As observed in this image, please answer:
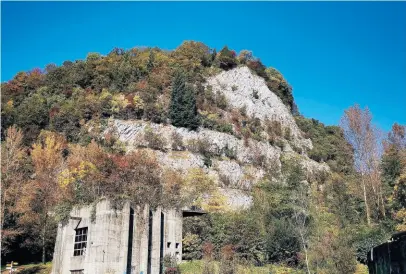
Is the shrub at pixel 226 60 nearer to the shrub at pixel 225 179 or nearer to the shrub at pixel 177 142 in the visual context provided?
the shrub at pixel 177 142

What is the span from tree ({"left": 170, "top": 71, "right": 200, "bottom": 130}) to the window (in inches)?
1235

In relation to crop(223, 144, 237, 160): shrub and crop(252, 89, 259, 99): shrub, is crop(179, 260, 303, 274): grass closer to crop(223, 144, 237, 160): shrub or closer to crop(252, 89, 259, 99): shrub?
crop(223, 144, 237, 160): shrub

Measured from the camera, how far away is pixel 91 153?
40188mm

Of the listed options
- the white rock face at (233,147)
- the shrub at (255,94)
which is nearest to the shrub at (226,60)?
the white rock face at (233,147)

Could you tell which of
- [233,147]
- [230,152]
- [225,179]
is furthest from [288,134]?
[225,179]

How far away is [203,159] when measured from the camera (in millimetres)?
49562

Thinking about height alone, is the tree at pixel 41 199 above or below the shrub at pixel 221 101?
below

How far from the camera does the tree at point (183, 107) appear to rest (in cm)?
5312

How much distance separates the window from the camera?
2244 cm

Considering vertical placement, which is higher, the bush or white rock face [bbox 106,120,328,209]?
white rock face [bbox 106,120,328,209]

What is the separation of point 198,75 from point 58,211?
43.3 meters

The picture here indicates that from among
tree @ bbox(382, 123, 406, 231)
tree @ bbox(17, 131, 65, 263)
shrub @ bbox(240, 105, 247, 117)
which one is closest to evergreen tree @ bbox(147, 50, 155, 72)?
shrub @ bbox(240, 105, 247, 117)

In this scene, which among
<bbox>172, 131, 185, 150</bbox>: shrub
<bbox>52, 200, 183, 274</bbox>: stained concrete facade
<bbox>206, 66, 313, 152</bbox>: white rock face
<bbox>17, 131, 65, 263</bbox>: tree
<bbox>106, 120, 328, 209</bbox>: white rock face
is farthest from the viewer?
<bbox>206, 66, 313, 152</bbox>: white rock face

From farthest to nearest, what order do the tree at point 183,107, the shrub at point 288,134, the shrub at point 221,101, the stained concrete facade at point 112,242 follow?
the shrub at point 288,134 < the shrub at point 221,101 < the tree at point 183,107 < the stained concrete facade at point 112,242
